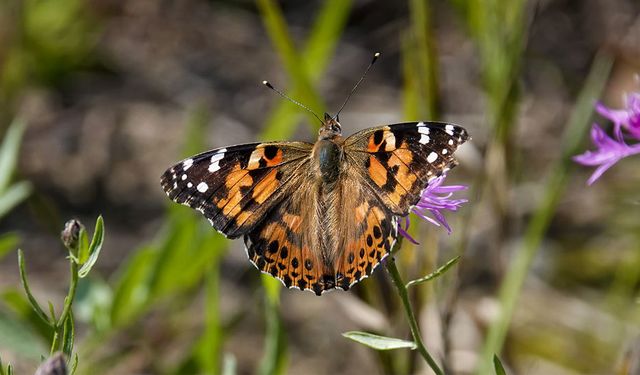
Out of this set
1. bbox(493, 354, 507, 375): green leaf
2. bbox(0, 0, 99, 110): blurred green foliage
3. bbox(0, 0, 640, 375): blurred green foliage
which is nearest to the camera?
bbox(493, 354, 507, 375): green leaf

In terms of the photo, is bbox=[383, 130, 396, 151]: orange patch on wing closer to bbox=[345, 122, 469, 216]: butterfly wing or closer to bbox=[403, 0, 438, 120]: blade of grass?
bbox=[345, 122, 469, 216]: butterfly wing

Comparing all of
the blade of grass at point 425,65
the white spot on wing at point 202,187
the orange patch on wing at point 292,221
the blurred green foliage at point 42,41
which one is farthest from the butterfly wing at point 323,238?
the blurred green foliage at point 42,41

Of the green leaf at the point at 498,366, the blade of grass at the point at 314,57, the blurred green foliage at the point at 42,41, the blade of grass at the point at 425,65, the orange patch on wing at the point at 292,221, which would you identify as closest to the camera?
the green leaf at the point at 498,366

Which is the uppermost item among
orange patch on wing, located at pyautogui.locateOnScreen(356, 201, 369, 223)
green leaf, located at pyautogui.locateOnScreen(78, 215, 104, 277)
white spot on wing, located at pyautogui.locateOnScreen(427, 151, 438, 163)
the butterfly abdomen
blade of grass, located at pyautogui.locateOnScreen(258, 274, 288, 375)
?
the butterfly abdomen

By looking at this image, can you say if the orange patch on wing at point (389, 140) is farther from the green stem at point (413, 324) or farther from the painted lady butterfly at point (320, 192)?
the green stem at point (413, 324)

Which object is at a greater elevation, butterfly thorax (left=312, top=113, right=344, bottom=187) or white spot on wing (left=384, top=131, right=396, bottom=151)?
butterfly thorax (left=312, top=113, right=344, bottom=187)

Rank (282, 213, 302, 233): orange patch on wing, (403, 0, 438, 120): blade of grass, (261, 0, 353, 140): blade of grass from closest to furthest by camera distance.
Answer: (282, 213, 302, 233): orange patch on wing
(403, 0, 438, 120): blade of grass
(261, 0, 353, 140): blade of grass

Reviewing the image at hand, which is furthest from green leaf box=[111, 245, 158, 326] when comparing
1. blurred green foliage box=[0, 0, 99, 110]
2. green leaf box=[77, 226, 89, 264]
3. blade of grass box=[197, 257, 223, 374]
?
blurred green foliage box=[0, 0, 99, 110]

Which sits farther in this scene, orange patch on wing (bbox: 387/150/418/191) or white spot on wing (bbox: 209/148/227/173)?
white spot on wing (bbox: 209/148/227/173)

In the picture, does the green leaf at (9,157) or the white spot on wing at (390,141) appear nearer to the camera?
the white spot on wing at (390,141)

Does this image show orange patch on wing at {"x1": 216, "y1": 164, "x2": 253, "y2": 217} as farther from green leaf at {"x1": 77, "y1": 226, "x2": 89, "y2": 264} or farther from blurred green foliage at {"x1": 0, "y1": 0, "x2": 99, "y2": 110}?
blurred green foliage at {"x1": 0, "y1": 0, "x2": 99, "y2": 110}
